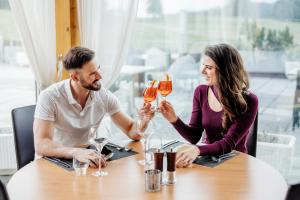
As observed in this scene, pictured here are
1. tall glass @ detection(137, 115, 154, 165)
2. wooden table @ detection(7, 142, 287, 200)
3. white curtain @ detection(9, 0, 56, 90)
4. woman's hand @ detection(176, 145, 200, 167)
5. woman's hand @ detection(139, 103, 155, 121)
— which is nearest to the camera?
wooden table @ detection(7, 142, 287, 200)

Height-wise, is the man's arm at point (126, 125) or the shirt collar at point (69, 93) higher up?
the shirt collar at point (69, 93)

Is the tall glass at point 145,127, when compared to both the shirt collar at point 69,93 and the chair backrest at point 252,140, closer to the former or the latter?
the shirt collar at point 69,93

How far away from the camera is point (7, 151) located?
3.46m

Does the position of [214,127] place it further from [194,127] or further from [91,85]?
[91,85]

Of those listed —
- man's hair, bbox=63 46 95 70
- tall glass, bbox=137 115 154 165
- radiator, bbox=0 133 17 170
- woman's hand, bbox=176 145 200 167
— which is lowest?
radiator, bbox=0 133 17 170

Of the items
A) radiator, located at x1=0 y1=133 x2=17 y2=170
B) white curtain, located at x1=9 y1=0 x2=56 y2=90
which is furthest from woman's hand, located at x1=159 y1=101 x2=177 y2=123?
radiator, located at x1=0 y1=133 x2=17 y2=170

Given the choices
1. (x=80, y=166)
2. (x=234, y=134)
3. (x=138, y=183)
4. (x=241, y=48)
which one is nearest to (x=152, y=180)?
(x=138, y=183)

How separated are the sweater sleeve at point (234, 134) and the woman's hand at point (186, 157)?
8cm

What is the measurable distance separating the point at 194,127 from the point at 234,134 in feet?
1.17

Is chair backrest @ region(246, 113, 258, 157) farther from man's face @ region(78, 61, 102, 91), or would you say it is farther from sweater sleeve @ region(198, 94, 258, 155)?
man's face @ region(78, 61, 102, 91)

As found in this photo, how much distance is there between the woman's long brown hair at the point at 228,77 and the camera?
7.63ft

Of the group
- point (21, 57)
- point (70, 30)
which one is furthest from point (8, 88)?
point (70, 30)

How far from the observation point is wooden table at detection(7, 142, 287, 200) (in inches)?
64.1

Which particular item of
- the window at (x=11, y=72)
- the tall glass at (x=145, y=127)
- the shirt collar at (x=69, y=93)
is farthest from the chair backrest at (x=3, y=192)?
the window at (x=11, y=72)
